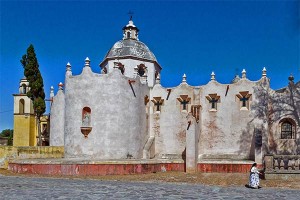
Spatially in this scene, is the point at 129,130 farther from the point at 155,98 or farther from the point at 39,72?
the point at 39,72

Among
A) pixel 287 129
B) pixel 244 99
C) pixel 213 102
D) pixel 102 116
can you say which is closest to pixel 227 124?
pixel 213 102

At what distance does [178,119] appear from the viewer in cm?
2850

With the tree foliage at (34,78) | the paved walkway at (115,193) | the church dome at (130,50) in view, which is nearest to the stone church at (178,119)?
the church dome at (130,50)

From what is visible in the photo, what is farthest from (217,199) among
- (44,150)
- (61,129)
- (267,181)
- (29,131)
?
(29,131)

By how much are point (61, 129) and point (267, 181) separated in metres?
18.0

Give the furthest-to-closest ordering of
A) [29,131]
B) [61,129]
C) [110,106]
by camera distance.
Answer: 1. [29,131]
2. [61,129]
3. [110,106]

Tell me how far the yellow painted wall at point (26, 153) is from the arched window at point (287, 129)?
16.0 m

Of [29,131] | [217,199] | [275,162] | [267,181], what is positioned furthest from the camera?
[29,131]

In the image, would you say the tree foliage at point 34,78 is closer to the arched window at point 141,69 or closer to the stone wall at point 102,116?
the stone wall at point 102,116

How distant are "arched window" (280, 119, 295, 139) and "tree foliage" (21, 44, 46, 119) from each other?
19195mm

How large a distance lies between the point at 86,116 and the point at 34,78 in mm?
8836

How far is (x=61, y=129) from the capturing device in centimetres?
3114

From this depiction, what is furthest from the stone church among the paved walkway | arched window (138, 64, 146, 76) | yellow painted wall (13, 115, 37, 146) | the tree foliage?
yellow painted wall (13, 115, 37, 146)

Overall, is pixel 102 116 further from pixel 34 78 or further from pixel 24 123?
pixel 24 123
